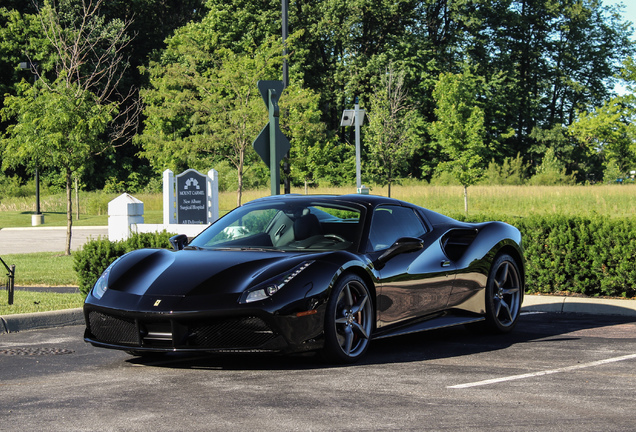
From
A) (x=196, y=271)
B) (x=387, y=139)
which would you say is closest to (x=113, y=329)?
(x=196, y=271)

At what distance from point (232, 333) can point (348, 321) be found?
38.2 inches

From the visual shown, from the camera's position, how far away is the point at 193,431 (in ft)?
14.3

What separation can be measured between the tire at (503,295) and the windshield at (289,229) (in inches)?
65.5

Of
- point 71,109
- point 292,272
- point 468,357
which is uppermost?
point 71,109

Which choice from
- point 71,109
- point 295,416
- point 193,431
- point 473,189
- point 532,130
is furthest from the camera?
point 532,130

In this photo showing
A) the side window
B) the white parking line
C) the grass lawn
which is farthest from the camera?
the grass lawn

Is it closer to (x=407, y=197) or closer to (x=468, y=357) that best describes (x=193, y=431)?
(x=468, y=357)

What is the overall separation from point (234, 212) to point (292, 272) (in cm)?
169

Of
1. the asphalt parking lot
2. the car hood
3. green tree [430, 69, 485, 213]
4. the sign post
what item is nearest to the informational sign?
the sign post

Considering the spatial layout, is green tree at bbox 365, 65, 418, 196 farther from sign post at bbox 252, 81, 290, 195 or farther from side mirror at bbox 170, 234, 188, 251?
side mirror at bbox 170, 234, 188, 251

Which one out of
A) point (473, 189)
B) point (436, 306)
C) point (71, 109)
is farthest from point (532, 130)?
point (436, 306)

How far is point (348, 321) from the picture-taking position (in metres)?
6.29

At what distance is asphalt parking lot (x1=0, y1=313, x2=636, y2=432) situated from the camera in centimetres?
457

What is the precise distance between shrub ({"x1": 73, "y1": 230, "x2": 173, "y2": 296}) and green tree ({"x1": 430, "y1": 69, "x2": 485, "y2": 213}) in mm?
29633
